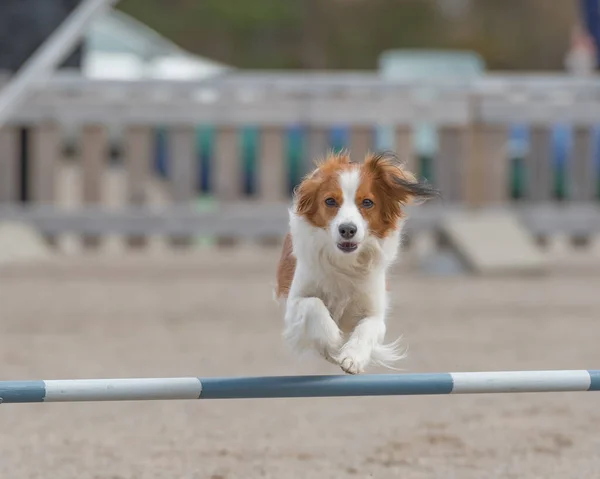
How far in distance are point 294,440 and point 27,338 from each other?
2874 mm

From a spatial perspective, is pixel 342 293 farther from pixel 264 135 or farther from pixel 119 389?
pixel 264 135

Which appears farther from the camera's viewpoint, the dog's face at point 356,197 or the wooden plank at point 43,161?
the wooden plank at point 43,161

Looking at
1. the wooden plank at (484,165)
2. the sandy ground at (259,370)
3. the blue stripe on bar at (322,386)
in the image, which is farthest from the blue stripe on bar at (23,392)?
the wooden plank at (484,165)

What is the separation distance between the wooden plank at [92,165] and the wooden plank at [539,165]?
3540mm

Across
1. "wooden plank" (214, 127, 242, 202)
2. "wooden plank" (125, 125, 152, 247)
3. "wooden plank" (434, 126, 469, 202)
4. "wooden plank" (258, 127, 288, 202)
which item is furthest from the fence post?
"wooden plank" (125, 125, 152, 247)

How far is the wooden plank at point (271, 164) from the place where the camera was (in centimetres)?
1083

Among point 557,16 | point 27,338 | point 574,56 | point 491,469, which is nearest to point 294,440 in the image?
point 491,469

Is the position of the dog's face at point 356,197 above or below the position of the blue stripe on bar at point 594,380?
above

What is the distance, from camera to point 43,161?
10688 mm

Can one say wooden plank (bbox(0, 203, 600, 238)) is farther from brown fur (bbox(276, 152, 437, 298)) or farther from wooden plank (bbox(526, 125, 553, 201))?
brown fur (bbox(276, 152, 437, 298))

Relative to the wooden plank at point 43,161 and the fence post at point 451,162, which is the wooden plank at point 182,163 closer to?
the wooden plank at point 43,161

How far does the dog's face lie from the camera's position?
3.54 metres

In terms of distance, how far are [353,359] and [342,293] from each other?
1.12 ft

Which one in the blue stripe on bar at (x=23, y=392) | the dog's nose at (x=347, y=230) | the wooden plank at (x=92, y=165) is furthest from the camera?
the wooden plank at (x=92, y=165)
